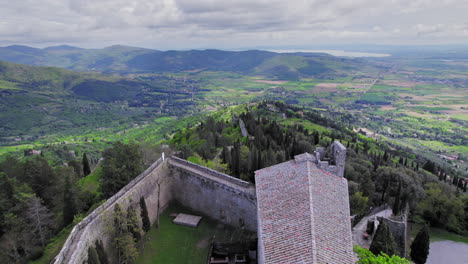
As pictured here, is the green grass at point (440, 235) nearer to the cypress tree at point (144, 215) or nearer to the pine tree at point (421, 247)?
the pine tree at point (421, 247)

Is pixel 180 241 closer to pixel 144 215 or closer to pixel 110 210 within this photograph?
pixel 144 215

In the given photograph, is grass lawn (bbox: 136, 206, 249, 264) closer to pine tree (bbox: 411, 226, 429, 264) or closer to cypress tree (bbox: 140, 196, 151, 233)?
cypress tree (bbox: 140, 196, 151, 233)

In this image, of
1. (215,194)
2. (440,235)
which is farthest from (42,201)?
(440,235)

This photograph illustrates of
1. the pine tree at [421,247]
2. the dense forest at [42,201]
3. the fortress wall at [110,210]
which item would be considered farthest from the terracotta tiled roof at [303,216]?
the dense forest at [42,201]

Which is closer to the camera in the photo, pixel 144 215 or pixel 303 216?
pixel 303 216

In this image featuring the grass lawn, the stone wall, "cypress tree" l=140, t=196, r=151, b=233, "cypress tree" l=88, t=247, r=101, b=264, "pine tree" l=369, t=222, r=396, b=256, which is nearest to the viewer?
"cypress tree" l=88, t=247, r=101, b=264

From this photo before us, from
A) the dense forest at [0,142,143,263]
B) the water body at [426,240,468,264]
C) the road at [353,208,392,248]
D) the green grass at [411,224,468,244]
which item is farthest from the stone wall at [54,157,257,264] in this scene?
the green grass at [411,224,468,244]

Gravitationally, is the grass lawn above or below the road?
below
